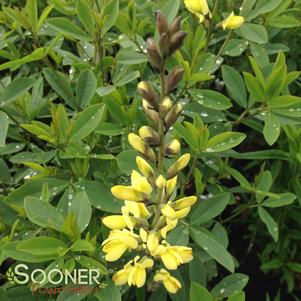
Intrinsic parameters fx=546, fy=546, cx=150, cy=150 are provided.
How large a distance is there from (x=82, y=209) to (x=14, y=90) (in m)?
0.45

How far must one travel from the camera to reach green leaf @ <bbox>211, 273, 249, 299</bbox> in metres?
1.53

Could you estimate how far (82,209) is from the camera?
1333 mm

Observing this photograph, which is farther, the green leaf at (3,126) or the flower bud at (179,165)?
the green leaf at (3,126)

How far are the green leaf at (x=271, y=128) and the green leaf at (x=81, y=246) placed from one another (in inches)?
22.4

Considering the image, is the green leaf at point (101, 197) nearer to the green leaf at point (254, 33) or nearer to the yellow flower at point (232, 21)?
the yellow flower at point (232, 21)

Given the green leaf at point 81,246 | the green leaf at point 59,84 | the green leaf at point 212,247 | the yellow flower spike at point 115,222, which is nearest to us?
the yellow flower spike at point 115,222

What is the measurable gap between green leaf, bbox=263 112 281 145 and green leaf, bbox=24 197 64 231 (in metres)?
0.60

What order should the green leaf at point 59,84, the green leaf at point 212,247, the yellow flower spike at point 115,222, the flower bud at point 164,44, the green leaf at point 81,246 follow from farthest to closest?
1. the green leaf at point 59,84
2. the green leaf at point 212,247
3. the green leaf at point 81,246
4. the yellow flower spike at point 115,222
5. the flower bud at point 164,44

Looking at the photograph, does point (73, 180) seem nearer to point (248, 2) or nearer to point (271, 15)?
point (248, 2)

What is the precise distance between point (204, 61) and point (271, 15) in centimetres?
45

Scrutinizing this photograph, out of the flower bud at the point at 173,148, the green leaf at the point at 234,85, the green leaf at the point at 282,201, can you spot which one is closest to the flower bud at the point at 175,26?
the flower bud at the point at 173,148

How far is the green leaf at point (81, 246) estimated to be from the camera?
1.26 meters

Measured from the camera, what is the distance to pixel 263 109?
1597 mm

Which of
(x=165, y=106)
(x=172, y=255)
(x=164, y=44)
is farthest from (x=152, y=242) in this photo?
(x=164, y=44)
